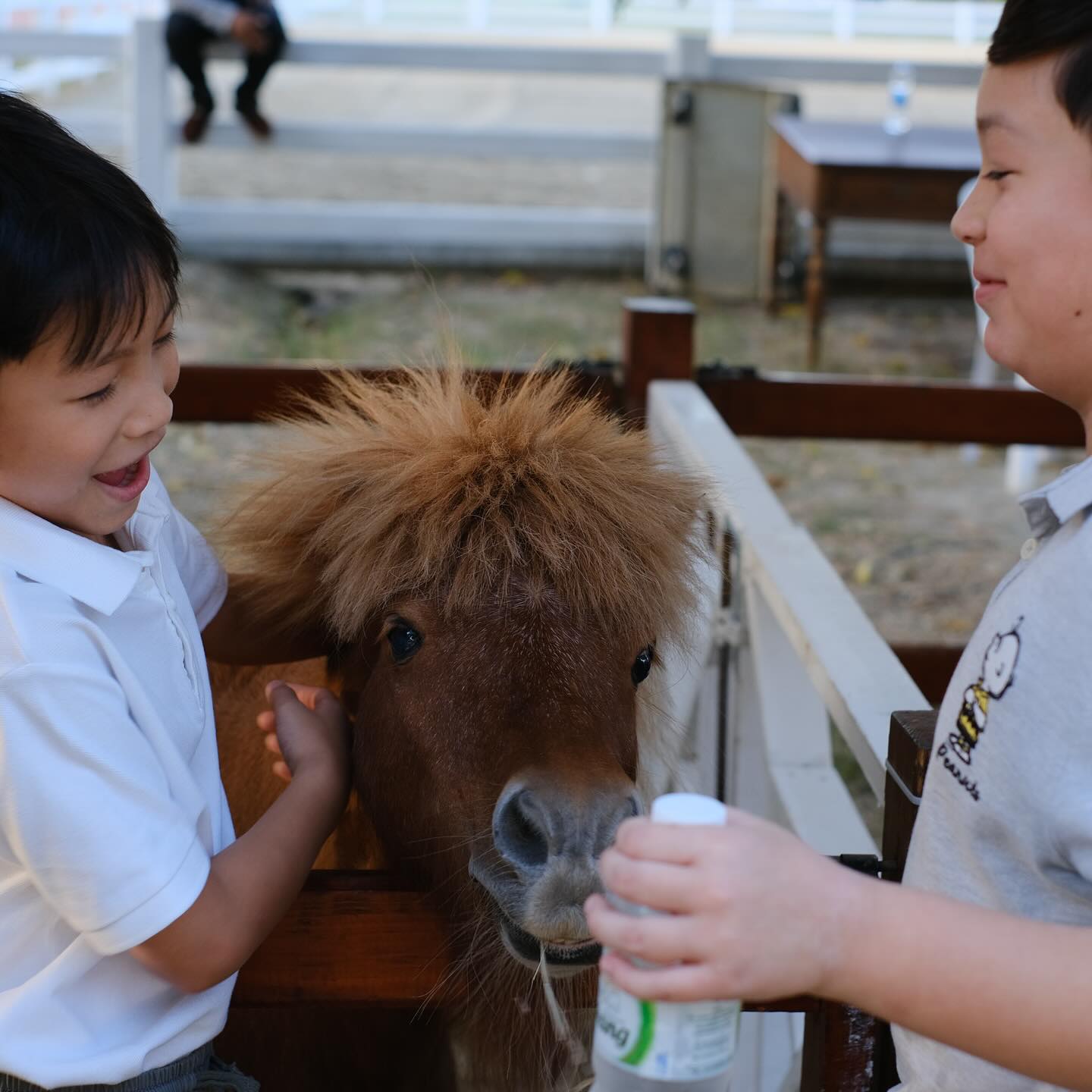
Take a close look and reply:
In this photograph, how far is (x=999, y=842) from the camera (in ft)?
3.66

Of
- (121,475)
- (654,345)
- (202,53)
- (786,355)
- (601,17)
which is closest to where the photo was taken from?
(121,475)

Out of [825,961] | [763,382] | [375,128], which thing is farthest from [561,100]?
[825,961]

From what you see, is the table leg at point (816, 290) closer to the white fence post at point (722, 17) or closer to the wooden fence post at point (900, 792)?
the wooden fence post at point (900, 792)

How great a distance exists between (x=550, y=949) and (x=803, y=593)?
0.99m

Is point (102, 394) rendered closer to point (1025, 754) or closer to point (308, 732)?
point (308, 732)

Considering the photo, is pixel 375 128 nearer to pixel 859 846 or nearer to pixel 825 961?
pixel 859 846

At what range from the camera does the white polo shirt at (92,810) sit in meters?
1.14

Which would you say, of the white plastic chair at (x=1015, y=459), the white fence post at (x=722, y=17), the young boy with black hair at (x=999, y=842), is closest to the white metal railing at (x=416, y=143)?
the white plastic chair at (x=1015, y=459)

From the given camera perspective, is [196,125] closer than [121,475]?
No

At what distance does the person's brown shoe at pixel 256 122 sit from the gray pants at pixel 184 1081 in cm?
980

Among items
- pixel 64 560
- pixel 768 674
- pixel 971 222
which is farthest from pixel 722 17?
pixel 64 560

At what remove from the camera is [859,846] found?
7.98ft

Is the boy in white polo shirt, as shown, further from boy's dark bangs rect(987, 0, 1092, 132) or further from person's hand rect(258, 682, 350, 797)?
boy's dark bangs rect(987, 0, 1092, 132)

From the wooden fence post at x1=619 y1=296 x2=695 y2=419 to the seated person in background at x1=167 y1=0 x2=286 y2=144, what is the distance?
7.81 m
